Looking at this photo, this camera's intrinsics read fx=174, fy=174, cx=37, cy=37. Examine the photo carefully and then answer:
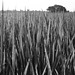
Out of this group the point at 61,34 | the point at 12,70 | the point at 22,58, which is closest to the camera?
the point at 12,70

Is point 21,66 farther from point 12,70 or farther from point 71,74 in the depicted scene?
point 71,74

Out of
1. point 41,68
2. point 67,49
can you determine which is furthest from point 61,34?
point 41,68

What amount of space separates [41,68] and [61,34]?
217mm

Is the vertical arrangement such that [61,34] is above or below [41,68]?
above

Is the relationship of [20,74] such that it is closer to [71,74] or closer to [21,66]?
[21,66]

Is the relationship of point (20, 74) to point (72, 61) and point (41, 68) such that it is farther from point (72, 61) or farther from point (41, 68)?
point (72, 61)

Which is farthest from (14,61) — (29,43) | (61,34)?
(61,34)

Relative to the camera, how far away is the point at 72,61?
23.9 inches

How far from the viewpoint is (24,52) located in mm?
637

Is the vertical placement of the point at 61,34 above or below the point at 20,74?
above

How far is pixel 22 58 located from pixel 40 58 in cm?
6

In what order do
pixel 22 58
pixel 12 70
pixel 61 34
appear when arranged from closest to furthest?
pixel 12 70
pixel 22 58
pixel 61 34

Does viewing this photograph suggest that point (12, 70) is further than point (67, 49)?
No

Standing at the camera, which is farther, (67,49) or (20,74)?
(67,49)
